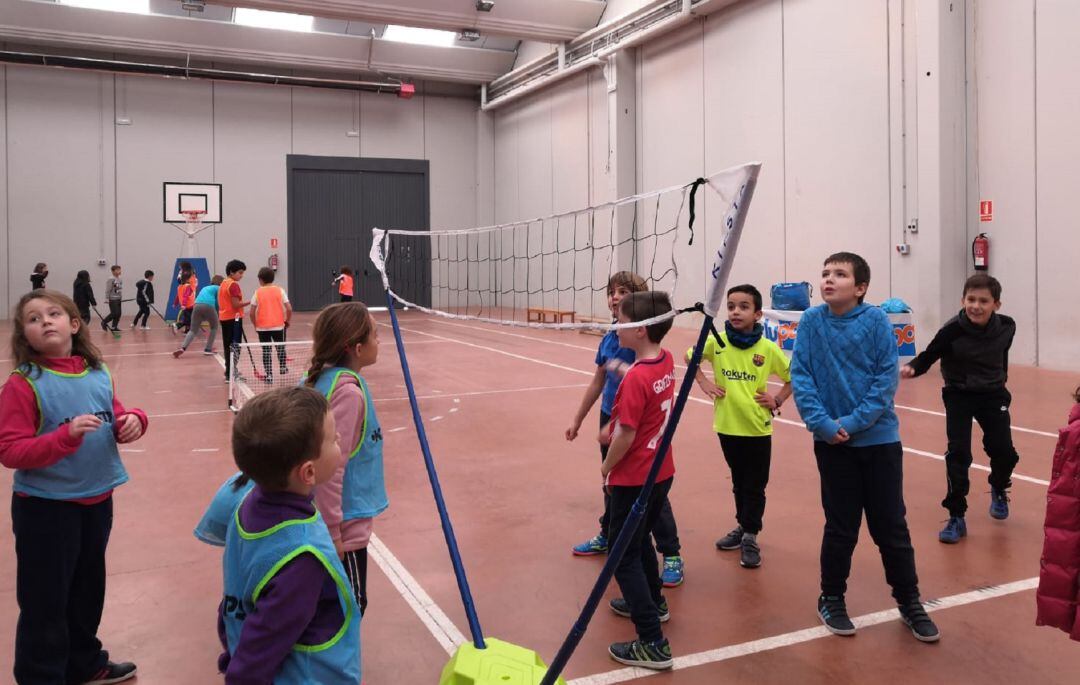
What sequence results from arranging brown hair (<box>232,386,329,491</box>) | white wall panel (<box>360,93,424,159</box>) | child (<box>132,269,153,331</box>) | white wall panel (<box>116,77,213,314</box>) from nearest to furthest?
brown hair (<box>232,386,329,491</box>)
child (<box>132,269,153,331</box>)
white wall panel (<box>116,77,213,314</box>)
white wall panel (<box>360,93,424,159</box>)

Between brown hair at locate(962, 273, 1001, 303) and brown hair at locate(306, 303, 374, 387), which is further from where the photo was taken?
brown hair at locate(962, 273, 1001, 303)

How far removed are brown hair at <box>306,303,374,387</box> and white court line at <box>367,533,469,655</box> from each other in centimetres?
124

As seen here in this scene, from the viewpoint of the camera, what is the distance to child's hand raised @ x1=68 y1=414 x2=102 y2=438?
Result: 8.02ft

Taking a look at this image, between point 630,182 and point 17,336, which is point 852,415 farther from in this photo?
point 630,182

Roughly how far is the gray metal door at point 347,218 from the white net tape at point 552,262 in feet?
0.91

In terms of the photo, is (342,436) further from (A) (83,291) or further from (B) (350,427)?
(A) (83,291)

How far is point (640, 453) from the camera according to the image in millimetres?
3045

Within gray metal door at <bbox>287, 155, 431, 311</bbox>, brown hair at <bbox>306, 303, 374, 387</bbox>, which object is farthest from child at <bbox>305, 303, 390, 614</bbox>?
gray metal door at <bbox>287, 155, 431, 311</bbox>

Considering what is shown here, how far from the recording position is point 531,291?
2233cm

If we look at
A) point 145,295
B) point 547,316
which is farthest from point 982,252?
point 145,295

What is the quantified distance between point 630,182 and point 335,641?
17.7 meters

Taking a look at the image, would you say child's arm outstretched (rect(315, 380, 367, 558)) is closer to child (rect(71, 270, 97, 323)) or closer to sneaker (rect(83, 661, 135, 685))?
sneaker (rect(83, 661, 135, 685))

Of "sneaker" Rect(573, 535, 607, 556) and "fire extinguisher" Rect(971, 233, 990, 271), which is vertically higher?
"fire extinguisher" Rect(971, 233, 990, 271)

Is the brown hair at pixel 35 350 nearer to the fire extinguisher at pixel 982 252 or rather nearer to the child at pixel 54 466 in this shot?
the child at pixel 54 466
